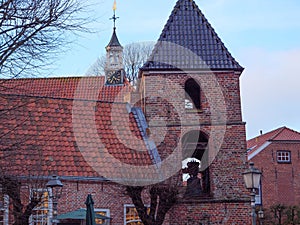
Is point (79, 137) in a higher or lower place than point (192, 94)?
lower

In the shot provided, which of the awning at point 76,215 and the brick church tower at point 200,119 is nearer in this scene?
the awning at point 76,215

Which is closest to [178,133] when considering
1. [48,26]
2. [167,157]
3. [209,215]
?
[167,157]

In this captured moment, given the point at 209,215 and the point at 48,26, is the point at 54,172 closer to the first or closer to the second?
the point at 209,215

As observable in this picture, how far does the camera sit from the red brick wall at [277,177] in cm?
3129

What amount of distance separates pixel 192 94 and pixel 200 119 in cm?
144

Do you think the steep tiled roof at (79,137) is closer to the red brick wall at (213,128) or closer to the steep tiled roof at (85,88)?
the red brick wall at (213,128)

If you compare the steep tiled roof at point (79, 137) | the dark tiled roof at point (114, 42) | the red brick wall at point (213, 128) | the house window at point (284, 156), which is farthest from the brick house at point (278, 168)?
the steep tiled roof at point (79, 137)

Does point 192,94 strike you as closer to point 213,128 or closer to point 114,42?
point 213,128

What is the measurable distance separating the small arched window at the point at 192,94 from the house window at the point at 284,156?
1358cm

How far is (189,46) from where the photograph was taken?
63.5 feet

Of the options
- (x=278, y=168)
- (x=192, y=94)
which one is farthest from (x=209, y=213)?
(x=278, y=168)

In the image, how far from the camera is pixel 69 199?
16.8 metres

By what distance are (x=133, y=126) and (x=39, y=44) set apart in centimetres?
933

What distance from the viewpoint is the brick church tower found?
17859mm
